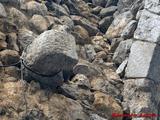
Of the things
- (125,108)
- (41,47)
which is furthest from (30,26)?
(125,108)

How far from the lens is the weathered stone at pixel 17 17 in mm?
11586

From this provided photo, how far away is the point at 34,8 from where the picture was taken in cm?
1243

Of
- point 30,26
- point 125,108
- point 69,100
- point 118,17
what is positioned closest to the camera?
point 69,100

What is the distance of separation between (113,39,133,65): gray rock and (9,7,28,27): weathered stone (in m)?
2.54

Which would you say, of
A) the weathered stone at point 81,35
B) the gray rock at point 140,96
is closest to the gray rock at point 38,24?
the weathered stone at point 81,35

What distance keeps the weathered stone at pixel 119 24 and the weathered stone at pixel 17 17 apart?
2.74m

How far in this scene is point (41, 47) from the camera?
31.4ft

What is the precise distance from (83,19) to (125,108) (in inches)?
145

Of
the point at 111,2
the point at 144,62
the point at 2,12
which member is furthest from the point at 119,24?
the point at 2,12

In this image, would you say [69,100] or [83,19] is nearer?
[69,100]

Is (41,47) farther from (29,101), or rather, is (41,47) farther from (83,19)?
(83,19)

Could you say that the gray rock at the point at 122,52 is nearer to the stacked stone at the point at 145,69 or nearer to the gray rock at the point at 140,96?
the stacked stone at the point at 145,69

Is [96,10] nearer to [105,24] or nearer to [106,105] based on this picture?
[105,24]

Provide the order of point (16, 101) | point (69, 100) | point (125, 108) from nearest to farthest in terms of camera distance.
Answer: point (16, 101) → point (69, 100) → point (125, 108)
